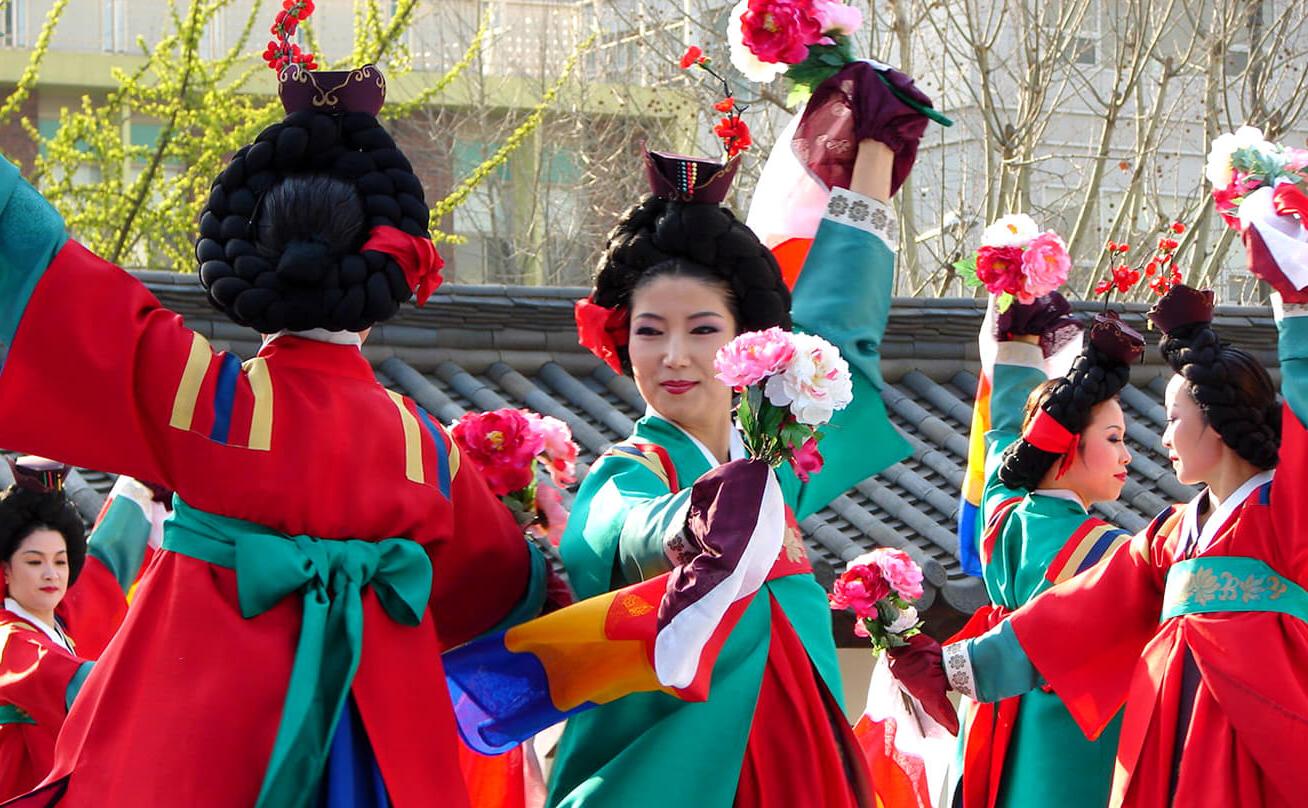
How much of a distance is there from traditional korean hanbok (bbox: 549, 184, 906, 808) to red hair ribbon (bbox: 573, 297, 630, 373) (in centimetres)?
19

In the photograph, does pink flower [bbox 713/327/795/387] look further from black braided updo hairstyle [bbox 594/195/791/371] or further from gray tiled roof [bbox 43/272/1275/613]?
gray tiled roof [bbox 43/272/1275/613]

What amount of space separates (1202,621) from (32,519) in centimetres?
315

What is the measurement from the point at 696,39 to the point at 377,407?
38.7ft

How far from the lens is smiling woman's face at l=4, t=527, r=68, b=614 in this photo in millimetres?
5172

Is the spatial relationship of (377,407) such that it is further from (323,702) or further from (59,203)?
(59,203)

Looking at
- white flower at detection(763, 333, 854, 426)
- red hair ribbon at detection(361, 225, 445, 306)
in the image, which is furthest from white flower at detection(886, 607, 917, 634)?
red hair ribbon at detection(361, 225, 445, 306)

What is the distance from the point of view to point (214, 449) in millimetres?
2795

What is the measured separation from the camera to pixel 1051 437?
193 inches

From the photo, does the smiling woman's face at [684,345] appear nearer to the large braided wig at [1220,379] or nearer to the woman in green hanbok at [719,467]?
the woman in green hanbok at [719,467]

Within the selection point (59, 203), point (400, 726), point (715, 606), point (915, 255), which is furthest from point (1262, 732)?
point (59, 203)

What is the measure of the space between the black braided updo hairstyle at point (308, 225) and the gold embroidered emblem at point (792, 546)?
0.83m

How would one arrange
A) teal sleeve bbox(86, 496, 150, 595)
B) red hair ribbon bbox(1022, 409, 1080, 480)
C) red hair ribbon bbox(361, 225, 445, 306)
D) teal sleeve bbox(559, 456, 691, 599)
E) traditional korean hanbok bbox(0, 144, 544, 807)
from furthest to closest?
teal sleeve bbox(86, 496, 150, 595) → red hair ribbon bbox(1022, 409, 1080, 480) → teal sleeve bbox(559, 456, 691, 599) → red hair ribbon bbox(361, 225, 445, 306) → traditional korean hanbok bbox(0, 144, 544, 807)

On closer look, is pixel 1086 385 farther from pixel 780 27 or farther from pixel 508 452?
pixel 508 452

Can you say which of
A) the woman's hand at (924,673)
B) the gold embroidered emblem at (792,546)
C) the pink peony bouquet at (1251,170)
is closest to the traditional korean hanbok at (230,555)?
the gold embroidered emblem at (792,546)
